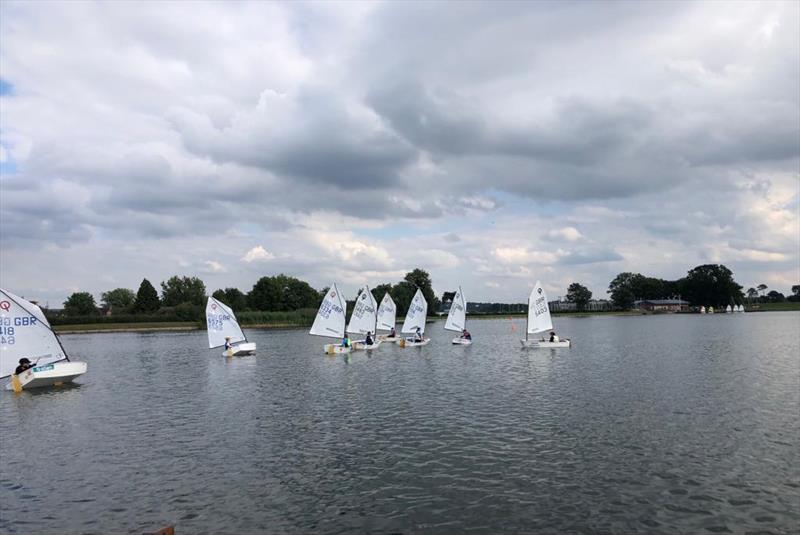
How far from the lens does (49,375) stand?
36719mm

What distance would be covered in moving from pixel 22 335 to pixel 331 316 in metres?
27.9

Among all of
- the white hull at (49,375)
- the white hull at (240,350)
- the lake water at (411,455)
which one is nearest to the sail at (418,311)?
the white hull at (240,350)

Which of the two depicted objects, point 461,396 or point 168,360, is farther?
point 168,360

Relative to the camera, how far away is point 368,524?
42.3 feet

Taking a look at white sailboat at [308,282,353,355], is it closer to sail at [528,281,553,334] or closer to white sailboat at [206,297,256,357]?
white sailboat at [206,297,256,357]

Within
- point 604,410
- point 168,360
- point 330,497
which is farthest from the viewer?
point 168,360

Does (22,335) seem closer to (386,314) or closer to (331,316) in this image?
(331,316)

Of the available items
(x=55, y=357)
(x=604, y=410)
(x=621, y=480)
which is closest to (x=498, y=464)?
(x=621, y=480)

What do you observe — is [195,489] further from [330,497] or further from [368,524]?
[368,524]

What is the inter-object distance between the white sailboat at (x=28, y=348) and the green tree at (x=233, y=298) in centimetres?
14491

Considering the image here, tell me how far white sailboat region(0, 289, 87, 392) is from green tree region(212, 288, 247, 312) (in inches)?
5705

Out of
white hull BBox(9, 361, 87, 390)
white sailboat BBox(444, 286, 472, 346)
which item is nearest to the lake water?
white hull BBox(9, 361, 87, 390)

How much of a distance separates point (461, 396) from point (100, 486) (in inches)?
723

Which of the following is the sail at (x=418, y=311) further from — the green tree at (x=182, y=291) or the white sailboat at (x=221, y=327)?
the green tree at (x=182, y=291)
